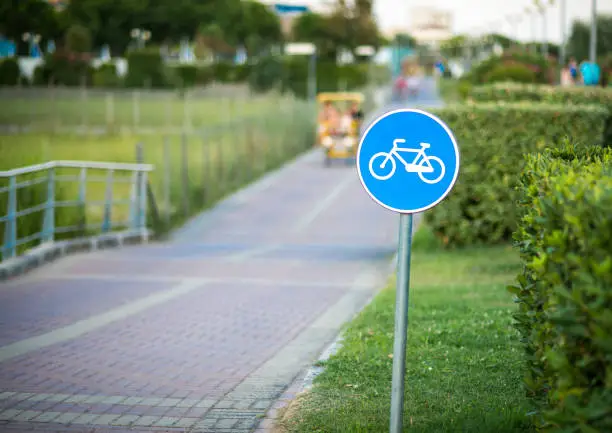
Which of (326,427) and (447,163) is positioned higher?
(447,163)

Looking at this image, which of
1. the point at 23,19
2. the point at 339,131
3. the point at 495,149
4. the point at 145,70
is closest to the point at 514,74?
the point at 339,131

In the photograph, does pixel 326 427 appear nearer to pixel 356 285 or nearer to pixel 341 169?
pixel 356 285

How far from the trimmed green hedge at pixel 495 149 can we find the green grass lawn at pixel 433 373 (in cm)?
402

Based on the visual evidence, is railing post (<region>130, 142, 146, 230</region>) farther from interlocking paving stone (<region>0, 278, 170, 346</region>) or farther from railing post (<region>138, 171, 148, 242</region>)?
interlocking paving stone (<region>0, 278, 170, 346</region>)

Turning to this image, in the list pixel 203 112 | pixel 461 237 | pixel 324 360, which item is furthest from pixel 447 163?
pixel 203 112

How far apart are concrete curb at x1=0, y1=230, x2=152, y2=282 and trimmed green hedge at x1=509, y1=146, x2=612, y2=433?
933 centimetres

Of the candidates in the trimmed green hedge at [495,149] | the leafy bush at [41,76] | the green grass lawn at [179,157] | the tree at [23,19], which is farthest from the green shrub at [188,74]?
the trimmed green hedge at [495,149]

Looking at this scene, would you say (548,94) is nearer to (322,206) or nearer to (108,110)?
(322,206)

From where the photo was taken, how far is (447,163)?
5.24 meters

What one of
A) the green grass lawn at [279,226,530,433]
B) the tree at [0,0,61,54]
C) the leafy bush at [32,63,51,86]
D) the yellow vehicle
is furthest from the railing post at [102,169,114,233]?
the tree at [0,0,61,54]

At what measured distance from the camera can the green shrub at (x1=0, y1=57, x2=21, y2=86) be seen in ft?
199

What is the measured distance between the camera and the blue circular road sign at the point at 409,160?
5.24 meters

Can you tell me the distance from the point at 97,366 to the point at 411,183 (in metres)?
3.82

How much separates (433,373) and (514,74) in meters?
30.5
